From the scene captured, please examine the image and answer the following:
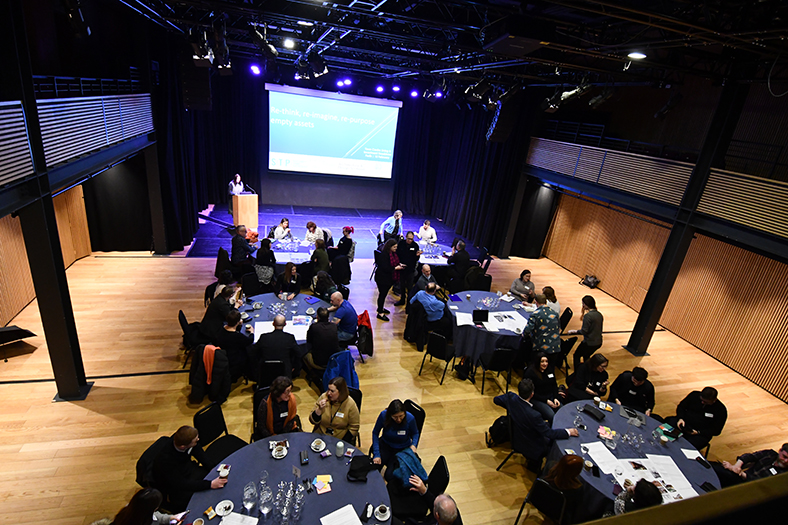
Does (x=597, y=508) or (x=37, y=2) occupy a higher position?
(x=37, y=2)

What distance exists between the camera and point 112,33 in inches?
340

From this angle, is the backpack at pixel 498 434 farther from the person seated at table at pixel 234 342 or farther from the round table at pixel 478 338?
the person seated at table at pixel 234 342

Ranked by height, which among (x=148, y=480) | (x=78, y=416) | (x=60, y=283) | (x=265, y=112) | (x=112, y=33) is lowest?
(x=78, y=416)

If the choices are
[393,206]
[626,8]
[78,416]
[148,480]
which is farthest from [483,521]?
[393,206]

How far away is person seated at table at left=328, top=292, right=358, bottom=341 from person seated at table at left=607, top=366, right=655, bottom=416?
3.70 meters

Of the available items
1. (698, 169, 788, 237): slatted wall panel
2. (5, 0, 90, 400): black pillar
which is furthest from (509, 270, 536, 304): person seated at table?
(5, 0, 90, 400): black pillar

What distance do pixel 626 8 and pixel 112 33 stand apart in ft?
31.4

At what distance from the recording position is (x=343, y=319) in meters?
6.27

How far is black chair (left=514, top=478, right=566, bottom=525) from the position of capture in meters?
3.80

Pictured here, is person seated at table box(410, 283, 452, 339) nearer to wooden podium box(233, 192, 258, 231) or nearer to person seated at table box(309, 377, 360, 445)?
person seated at table box(309, 377, 360, 445)

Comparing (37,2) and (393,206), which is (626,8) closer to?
(37,2)

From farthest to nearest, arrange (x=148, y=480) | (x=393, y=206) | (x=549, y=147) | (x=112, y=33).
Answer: (x=393, y=206), (x=549, y=147), (x=112, y=33), (x=148, y=480)

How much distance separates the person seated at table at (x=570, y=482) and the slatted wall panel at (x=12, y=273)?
8.34 m

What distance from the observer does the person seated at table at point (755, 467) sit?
14.3 ft
